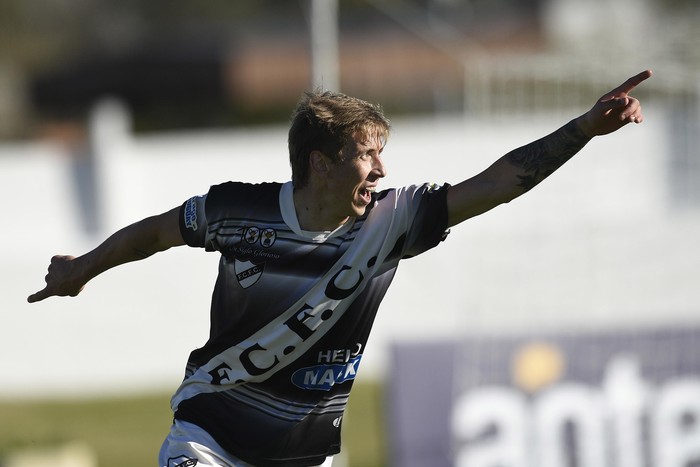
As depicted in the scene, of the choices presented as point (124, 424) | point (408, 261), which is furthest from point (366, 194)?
point (408, 261)

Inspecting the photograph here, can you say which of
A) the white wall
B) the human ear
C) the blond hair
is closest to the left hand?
the blond hair

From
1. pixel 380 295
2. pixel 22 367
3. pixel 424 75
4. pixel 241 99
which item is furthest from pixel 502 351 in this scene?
pixel 241 99

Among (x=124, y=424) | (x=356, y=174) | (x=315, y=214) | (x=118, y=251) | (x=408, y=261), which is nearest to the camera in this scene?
(x=356, y=174)

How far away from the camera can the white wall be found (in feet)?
36.6

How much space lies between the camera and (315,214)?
4.42m

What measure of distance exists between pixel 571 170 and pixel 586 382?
10.4 feet

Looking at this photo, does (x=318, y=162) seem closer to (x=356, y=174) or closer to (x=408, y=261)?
(x=356, y=174)

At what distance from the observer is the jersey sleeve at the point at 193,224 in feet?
14.8

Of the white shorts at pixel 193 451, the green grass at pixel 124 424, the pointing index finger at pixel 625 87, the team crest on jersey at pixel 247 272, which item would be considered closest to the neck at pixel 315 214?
the team crest on jersey at pixel 247 272

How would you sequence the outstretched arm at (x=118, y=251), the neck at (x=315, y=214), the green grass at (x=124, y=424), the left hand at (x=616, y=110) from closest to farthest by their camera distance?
the left hand at (x=616, y=110) → the neck at (x=315, y=214) → the outstretched arm at (x=118, y=251) → the green grass at (x=124, y=424)

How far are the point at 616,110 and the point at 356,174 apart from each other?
2.92ft

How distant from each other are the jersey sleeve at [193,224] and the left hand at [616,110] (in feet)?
4.56

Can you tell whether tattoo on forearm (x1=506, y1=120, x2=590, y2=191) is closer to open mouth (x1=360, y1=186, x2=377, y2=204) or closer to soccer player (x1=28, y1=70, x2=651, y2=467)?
soccer player (x1=28, y1=70, x2=651, y2=467)

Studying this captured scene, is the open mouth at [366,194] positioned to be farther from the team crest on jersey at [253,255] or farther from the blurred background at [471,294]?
the blurred background at [471,294]
